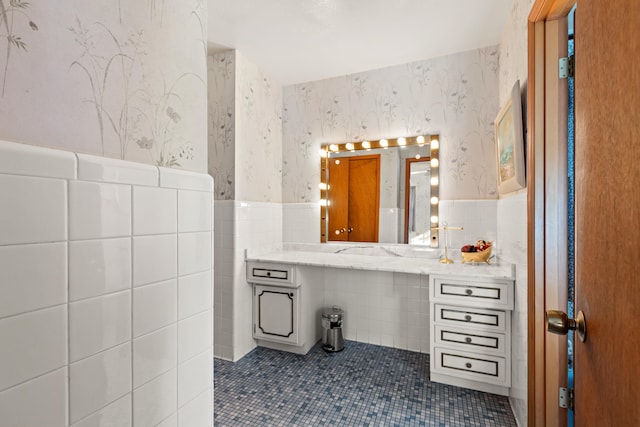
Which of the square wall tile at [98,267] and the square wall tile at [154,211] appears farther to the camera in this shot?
the square wall tile at [154,211]

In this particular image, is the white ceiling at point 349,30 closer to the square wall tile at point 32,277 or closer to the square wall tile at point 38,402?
the square wall tile at point 32,277

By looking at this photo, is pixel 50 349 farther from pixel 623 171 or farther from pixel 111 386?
pixel 623 171

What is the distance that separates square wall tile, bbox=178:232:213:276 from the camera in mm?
913

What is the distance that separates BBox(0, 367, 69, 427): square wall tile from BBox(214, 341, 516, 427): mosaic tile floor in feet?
4.33

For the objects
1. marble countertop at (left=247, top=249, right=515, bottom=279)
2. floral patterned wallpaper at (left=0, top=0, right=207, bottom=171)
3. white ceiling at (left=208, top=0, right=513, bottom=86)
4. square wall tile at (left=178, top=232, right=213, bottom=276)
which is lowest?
marble countertop at (left=247, top=249, right=515, bottom=279)

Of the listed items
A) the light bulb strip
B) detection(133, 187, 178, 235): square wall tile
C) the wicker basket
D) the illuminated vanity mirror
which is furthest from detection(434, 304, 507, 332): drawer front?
detection(133, 187, 178, 235): square wall tile

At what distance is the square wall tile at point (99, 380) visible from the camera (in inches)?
25.9

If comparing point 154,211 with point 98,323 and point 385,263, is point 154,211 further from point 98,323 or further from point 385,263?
point 385,263

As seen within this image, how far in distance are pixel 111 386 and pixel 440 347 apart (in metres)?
1.93

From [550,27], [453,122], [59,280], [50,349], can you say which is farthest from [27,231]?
[453,122]

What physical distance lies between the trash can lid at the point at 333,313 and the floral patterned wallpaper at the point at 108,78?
77.0 inches

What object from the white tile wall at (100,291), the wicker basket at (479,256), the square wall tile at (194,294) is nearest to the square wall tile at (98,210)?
the white tile wall at (100,291)

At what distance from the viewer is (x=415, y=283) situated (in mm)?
2584

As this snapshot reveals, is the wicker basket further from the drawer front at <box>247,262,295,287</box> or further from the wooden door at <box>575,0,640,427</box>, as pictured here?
the wooden door at <box>575,0,640,427</box>
